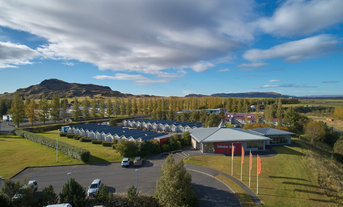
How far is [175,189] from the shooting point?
578 inches

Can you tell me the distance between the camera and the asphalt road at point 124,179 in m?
16.6

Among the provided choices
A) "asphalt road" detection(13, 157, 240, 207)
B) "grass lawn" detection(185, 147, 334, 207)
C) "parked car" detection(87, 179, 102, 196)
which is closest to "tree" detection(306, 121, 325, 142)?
"grass lawn" detection(185, 147, 334, 207)

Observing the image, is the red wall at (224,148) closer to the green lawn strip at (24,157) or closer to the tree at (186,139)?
the tree at (186,139)

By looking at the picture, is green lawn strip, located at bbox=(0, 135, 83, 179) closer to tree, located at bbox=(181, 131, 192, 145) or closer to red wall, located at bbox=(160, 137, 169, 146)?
red wall, located at bbox=(160, 137, 169, 146)

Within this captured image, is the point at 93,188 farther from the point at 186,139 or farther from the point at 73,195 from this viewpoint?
the point at 186,139

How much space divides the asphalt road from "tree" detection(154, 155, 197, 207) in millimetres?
1919

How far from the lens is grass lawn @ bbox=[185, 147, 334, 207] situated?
16.2m

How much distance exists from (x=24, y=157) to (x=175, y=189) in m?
29.5

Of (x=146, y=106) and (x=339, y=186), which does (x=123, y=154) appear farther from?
(x=146, y=106)

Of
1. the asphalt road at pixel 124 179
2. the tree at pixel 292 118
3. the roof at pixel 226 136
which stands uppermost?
the tree at pixel 292 118

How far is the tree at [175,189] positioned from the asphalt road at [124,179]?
1919 mm

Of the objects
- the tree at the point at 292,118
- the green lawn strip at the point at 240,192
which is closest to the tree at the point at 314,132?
the tree at the point at 292,118

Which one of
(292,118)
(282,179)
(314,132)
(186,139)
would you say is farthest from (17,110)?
(292,118)

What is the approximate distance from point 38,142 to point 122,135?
1986 centimetres
